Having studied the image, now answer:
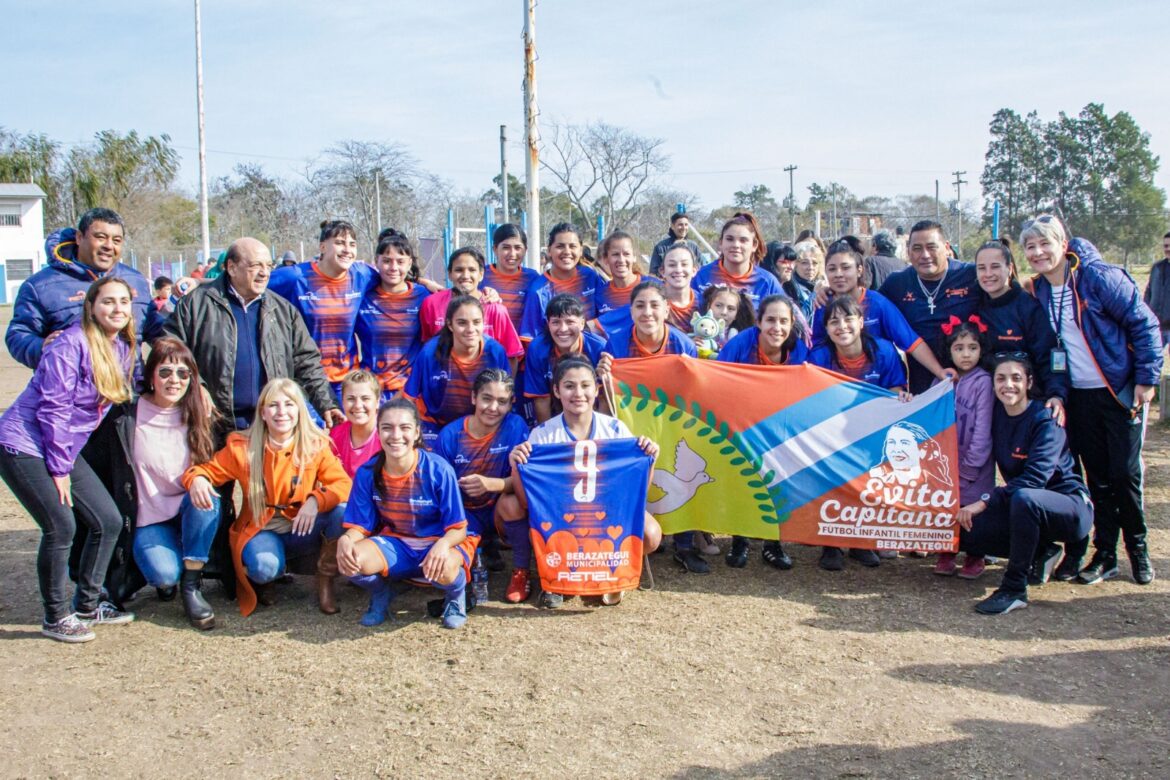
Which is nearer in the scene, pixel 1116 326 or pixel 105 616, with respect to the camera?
pixel 105 616

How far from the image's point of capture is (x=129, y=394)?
4859 millimetres

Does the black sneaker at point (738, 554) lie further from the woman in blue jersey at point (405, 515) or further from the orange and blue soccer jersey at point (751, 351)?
the woman in blue jersey at point (405, 515)

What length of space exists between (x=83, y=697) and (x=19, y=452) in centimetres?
126

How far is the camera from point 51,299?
4.96 m

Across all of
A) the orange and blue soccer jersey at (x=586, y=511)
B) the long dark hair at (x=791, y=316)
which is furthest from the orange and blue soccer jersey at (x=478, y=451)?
the long dark hair at (x=791, y=316)

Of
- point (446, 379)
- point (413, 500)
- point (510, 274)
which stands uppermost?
point (510, 274)

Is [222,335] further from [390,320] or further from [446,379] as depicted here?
[446,379]

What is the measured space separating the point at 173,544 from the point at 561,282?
300 centimetres

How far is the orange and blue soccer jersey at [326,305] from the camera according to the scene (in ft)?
19.3

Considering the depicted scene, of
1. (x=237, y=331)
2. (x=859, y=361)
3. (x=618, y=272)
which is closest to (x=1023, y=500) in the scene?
(x=859, y=361)

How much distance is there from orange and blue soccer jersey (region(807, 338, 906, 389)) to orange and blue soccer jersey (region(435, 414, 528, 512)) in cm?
199

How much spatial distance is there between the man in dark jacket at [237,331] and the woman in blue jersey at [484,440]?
3.53 ft

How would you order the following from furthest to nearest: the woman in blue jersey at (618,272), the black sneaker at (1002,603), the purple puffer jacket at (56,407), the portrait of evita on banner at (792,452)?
the woman in blue jersey at (618,272), the portrait of evita on banner at (792,452), the black sneaker at (1002,603), the purple puffer jacket at (56,407)

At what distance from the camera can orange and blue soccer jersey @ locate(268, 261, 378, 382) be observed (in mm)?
5884
